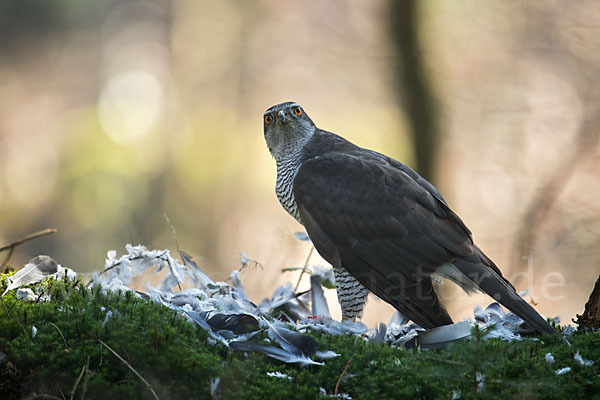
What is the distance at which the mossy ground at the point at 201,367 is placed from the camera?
2061 mm

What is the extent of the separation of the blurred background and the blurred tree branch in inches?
0.7

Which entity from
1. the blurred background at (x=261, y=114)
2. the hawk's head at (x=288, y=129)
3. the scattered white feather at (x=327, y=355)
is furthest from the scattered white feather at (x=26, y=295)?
the hawk's head at (x=288, y=129)

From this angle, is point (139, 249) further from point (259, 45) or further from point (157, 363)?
point (259, 45)

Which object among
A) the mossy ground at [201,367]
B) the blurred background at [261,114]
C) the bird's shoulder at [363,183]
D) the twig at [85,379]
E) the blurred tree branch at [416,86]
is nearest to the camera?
the twig at [85,379]

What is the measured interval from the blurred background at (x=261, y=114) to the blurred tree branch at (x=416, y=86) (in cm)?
2

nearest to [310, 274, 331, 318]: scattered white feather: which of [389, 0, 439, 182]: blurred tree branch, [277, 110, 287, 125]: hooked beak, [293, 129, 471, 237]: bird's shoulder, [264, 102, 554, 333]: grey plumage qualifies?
[264, 102, 554, 333]: grey plumage

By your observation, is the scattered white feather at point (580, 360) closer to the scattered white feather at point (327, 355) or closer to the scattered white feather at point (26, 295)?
the scattered white feather at point (327, 355)

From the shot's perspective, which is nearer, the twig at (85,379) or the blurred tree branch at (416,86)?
the twig at (85,379)

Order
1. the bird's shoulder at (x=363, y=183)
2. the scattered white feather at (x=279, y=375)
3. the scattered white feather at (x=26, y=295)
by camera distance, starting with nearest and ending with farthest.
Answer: the scattered white feather at (x=279, y=375) < the scattered white feather at (x=26, y=295) < the bird's shoulder at (x=363, y=183)

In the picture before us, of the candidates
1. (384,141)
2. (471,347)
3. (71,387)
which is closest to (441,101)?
(384,141)

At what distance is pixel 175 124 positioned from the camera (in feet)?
34.2

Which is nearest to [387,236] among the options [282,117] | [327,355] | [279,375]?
[327,355]

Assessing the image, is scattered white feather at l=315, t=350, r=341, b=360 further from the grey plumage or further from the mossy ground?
the grey plumage

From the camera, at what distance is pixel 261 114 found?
400 inches
